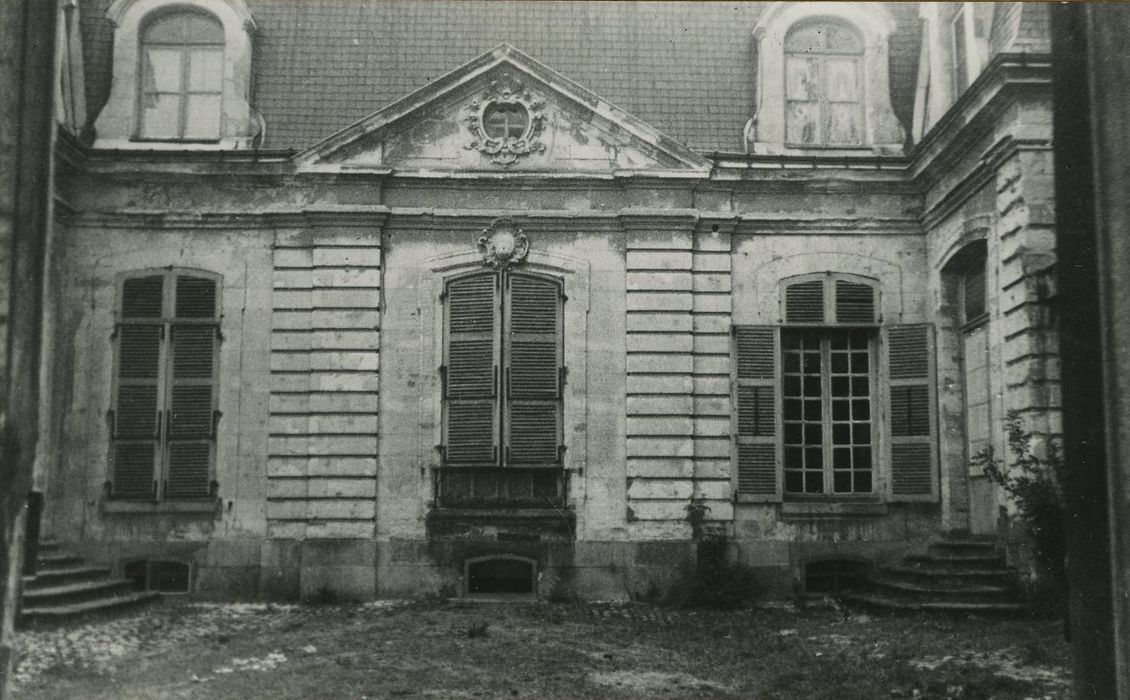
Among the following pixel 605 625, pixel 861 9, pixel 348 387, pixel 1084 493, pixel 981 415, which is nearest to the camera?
pixel 1084 493

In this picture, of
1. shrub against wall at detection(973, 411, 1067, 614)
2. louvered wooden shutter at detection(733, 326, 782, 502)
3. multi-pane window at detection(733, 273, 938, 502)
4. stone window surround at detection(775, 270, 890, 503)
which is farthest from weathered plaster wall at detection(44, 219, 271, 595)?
shrub against wall at detection(973, 411, 1067, 614)

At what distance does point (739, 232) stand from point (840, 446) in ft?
8.71

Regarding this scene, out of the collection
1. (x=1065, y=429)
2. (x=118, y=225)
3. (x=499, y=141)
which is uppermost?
(x=499, y=141)

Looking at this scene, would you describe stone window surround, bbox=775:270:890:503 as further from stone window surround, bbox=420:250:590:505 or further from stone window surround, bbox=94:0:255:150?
stone window surround, bbox=94:0:255:150

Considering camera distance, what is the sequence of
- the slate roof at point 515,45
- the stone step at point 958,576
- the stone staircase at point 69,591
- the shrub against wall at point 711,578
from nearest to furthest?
the stone staircase at point 69,591 → the stone step at point 958,576 → the shrub against wall at point 711,578 → the slate roof at point 515,45

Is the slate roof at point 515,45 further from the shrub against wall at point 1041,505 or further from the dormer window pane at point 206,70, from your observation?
the shrub against wall at point 1041,505

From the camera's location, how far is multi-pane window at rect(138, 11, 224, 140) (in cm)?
1188

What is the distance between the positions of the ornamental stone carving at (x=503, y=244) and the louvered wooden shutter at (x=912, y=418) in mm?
4311

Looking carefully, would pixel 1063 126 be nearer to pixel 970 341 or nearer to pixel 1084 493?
pixel 1084 493

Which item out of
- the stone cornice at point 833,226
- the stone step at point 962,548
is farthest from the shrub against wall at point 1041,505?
the stone cornice at point 833,226

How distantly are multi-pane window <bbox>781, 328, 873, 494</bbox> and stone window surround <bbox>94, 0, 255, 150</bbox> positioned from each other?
22.2 ft

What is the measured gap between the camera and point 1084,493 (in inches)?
101

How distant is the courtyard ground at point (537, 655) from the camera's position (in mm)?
6746

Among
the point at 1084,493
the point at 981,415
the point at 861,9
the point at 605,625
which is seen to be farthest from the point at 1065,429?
the point at 861,9
